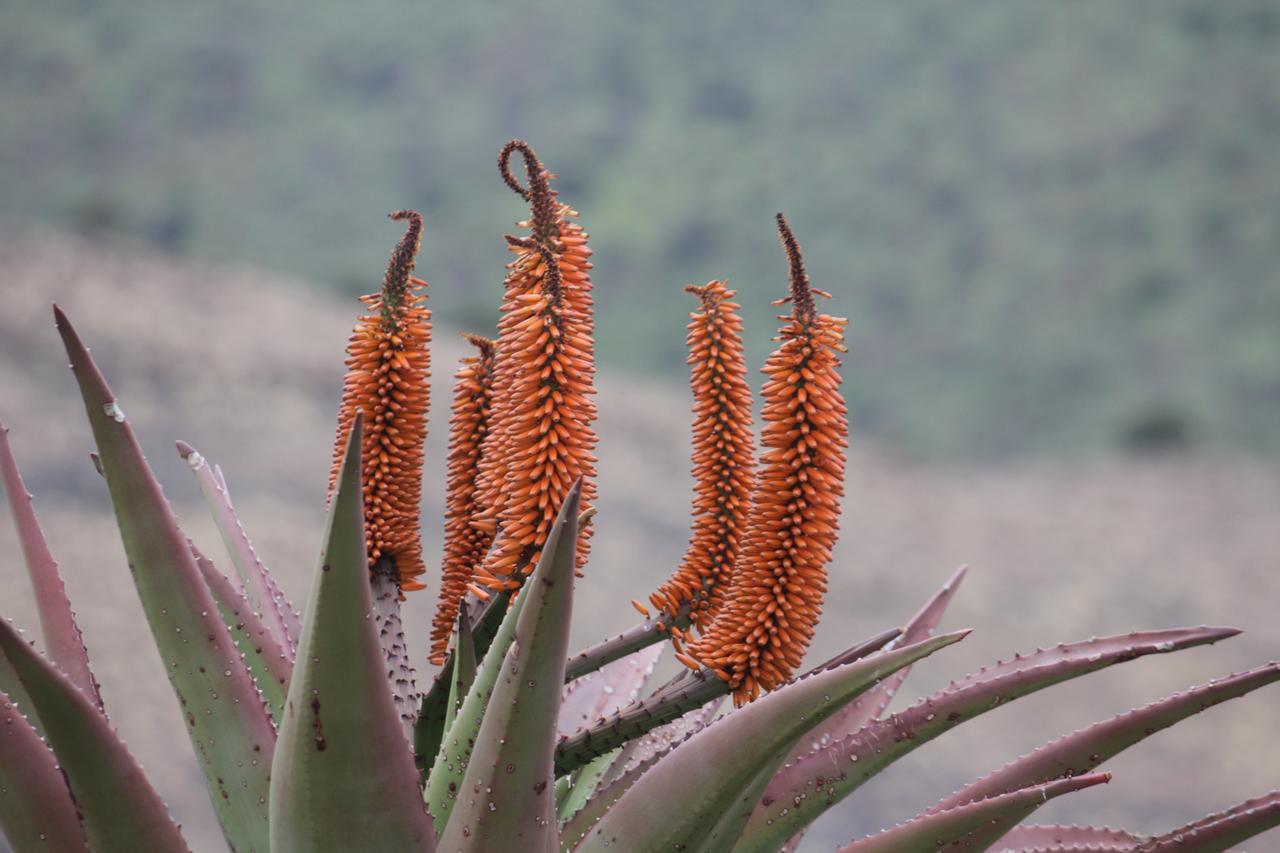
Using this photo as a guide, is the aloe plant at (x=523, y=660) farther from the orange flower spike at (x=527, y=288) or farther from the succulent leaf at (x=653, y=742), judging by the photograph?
the succulent leaf at (x=653, y=742)

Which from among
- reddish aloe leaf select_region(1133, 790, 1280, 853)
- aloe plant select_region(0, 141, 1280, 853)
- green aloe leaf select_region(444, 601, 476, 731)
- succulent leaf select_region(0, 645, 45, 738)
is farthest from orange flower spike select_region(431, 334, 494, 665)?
reddish aloe leaf select_region(1133, 790, 1280, 853)

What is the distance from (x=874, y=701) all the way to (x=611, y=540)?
5.03m

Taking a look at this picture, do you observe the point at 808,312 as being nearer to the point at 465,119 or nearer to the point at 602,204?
the point at 602,204

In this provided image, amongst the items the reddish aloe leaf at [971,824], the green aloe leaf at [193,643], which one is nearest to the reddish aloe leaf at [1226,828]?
the reddish aloe leaf at [971,824]

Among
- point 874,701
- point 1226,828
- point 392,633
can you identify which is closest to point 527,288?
point 392,633

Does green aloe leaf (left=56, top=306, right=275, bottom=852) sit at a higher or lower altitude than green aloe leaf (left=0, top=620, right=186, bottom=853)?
higher

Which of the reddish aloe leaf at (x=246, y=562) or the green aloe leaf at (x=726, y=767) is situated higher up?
the reddish aloe leaf at (x=246, y=562)

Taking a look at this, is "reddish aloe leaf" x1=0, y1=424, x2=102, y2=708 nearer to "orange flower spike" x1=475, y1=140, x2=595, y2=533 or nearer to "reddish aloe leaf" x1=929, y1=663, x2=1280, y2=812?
"orange flower spike" x1=475, y1=140, x2=595, y2=533

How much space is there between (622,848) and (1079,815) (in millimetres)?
4403

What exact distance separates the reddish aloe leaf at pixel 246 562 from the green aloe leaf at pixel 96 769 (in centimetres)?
29

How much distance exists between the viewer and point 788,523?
0.94 metres

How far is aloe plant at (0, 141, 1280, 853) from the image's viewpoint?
74 cm

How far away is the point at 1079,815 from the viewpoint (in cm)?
477

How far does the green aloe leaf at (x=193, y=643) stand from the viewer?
87 cm
